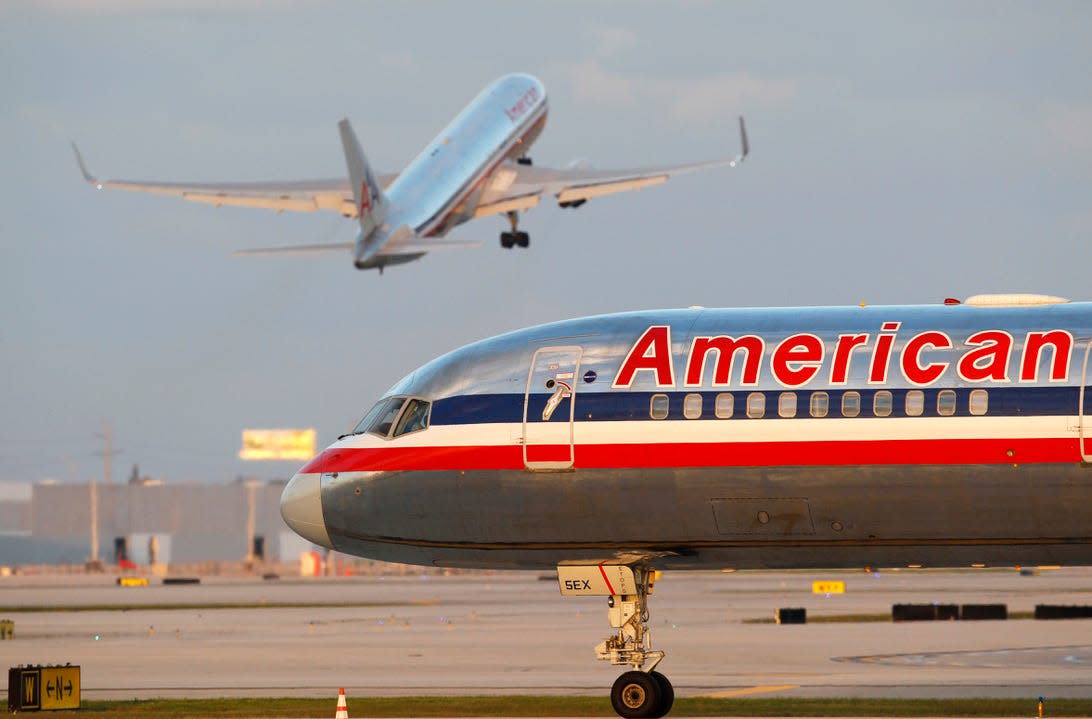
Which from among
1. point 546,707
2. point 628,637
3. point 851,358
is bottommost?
point 546,707

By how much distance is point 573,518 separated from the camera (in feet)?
93.4

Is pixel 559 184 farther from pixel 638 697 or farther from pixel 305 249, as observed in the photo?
pixel 638 697

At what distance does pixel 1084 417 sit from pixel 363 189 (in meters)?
77.4

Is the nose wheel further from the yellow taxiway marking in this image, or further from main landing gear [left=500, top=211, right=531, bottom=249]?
main landing gear [left=500, top=211, right=531, bottom=249]

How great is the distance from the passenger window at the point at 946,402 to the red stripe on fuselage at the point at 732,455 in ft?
1.45

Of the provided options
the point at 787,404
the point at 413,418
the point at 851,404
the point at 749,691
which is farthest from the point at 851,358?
the point at 749,691

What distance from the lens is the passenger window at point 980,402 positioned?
87.3 feet

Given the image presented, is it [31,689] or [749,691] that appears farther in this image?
[749,691]

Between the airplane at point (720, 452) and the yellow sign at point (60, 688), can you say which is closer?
the airplane at point (720, 452)

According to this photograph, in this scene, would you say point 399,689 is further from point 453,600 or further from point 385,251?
point 385,251

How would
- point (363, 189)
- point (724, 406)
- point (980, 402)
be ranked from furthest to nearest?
1. point (363, 189)
2. point (724, 406)
3. point (980, 402)

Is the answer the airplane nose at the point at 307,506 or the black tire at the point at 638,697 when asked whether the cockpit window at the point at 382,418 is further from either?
the black tire at the point at 638,697

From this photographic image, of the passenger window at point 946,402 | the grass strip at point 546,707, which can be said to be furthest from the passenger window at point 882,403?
the grass strip at point 546,707

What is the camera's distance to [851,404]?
1072 inches
